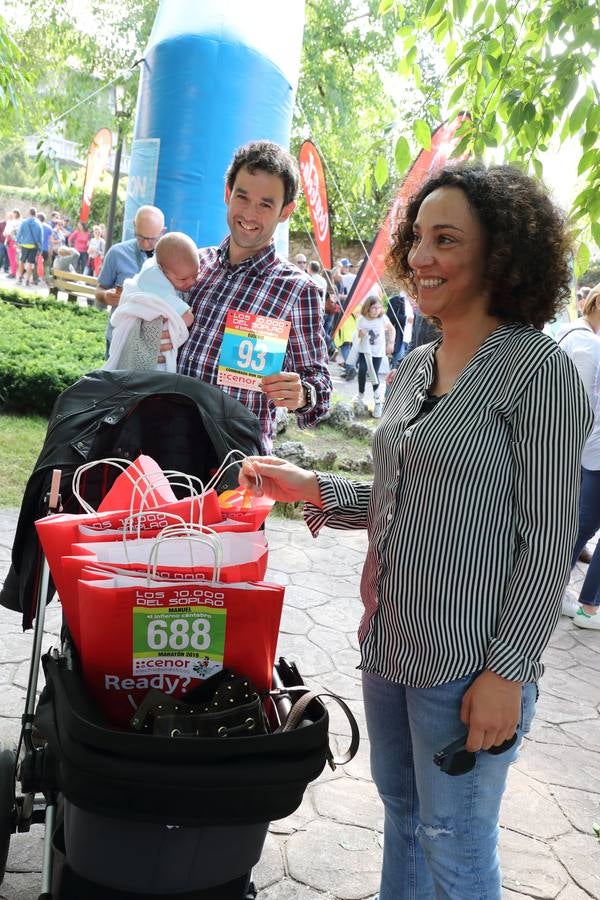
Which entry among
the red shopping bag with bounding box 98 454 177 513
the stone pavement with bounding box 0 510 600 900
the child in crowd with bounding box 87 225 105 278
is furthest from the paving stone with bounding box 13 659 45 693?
the child in crowd with bounding box 87 225 105 278

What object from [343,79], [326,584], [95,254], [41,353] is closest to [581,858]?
[326,584]

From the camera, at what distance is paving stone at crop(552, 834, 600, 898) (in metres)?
2.74

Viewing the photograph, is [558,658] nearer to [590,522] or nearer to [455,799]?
[590,522]

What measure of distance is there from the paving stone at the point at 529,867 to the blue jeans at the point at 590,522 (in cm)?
224

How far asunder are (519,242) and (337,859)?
2053 mm

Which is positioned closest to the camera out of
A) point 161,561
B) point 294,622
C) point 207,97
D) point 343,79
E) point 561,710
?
point 161,561

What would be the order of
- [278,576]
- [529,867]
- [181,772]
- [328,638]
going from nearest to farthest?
[181,772]
[529,867]
[328,638]
[278,576]

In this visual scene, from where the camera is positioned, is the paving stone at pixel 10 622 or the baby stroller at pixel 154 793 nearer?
the baby stroller at pixel 154 793

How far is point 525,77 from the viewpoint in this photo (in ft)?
8.87

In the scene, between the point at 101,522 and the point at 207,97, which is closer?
the point at 101,522

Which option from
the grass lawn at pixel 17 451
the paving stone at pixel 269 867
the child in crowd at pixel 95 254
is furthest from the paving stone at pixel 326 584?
the child in crowd at pixel 95 254

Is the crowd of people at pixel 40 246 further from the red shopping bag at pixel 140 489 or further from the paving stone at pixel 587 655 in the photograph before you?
the red shopping bag at pixel 140 489

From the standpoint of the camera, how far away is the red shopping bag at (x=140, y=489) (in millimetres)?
1886

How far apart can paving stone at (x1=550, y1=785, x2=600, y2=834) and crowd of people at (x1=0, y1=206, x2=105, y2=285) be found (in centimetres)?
1958
